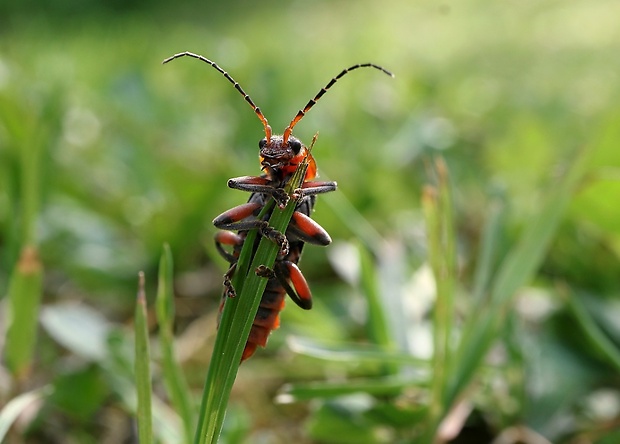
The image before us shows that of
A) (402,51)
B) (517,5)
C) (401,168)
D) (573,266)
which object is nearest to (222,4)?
(517,5)

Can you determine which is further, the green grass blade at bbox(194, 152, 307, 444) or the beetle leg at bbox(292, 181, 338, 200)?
the beetle leg at bbox(292, 181, 338, 200)

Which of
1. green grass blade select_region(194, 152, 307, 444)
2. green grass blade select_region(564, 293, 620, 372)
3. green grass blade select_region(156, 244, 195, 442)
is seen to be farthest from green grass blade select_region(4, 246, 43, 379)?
green grass blade select_region(564, 293, 620, 372)

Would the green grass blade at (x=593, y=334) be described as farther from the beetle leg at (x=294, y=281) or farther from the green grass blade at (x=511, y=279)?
the beetle leg at (x=294, y=281)

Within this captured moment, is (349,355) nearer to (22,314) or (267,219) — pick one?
(267,219)

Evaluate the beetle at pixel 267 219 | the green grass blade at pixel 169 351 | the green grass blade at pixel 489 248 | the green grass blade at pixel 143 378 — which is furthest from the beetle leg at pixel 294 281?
the green grass blade at pixel 489 248

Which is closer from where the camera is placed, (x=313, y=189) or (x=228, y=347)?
(x=228, y=347)

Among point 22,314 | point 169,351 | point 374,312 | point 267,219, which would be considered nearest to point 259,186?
point 267,219

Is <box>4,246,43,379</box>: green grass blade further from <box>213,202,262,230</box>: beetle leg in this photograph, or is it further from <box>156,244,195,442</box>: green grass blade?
<box>213,202,262,230</box>: beetle leg
